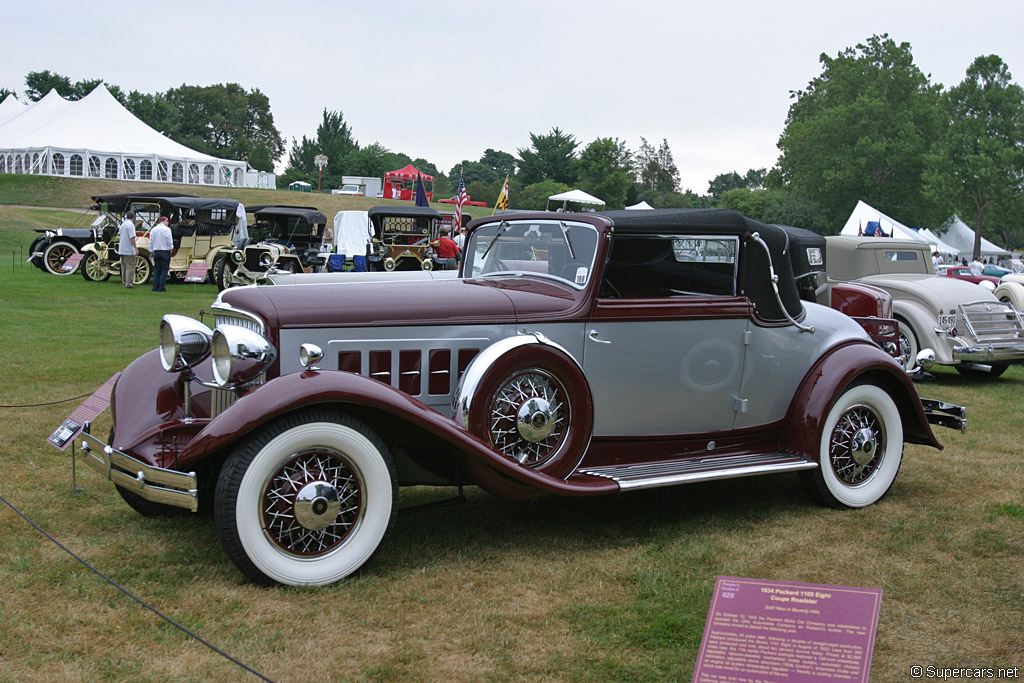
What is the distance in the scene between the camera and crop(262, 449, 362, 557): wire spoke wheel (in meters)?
3.45

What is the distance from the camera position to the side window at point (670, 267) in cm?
447

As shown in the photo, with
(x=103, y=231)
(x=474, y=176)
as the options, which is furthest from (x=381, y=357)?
(x=474, y=176)

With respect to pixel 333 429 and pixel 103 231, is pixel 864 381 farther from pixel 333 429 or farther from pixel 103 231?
pixel 103 231

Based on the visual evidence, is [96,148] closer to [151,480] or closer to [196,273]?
[196,273]

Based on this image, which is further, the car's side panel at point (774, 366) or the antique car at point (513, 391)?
the car's side panel at point (774, 366)

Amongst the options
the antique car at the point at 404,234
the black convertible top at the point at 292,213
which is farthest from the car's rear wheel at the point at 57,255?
the antique car at the point at 404,234

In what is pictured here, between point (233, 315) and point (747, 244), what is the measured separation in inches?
111

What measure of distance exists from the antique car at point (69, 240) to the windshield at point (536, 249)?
17.5 meters

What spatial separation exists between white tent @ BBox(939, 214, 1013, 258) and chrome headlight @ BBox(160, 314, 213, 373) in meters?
51.1

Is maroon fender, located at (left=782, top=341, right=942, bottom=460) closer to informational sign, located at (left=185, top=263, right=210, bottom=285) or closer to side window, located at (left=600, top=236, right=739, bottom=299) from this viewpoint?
side window, located at (left=600, top=236, right=739, bottom=299)

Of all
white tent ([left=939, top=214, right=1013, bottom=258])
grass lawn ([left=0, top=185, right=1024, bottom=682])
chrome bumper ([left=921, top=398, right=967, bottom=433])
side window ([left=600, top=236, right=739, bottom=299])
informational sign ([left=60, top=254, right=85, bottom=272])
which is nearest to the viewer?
grass lawn ([left=0, top=185, right=1024, bottom=682])

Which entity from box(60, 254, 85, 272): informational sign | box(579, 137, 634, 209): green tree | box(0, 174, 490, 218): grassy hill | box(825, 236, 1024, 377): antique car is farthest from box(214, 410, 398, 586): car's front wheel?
box(579, 137, 634, 209): green tree

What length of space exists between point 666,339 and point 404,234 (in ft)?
62.9

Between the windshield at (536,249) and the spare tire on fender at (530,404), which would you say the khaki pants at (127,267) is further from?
the spare tire on fender at (530,404)
